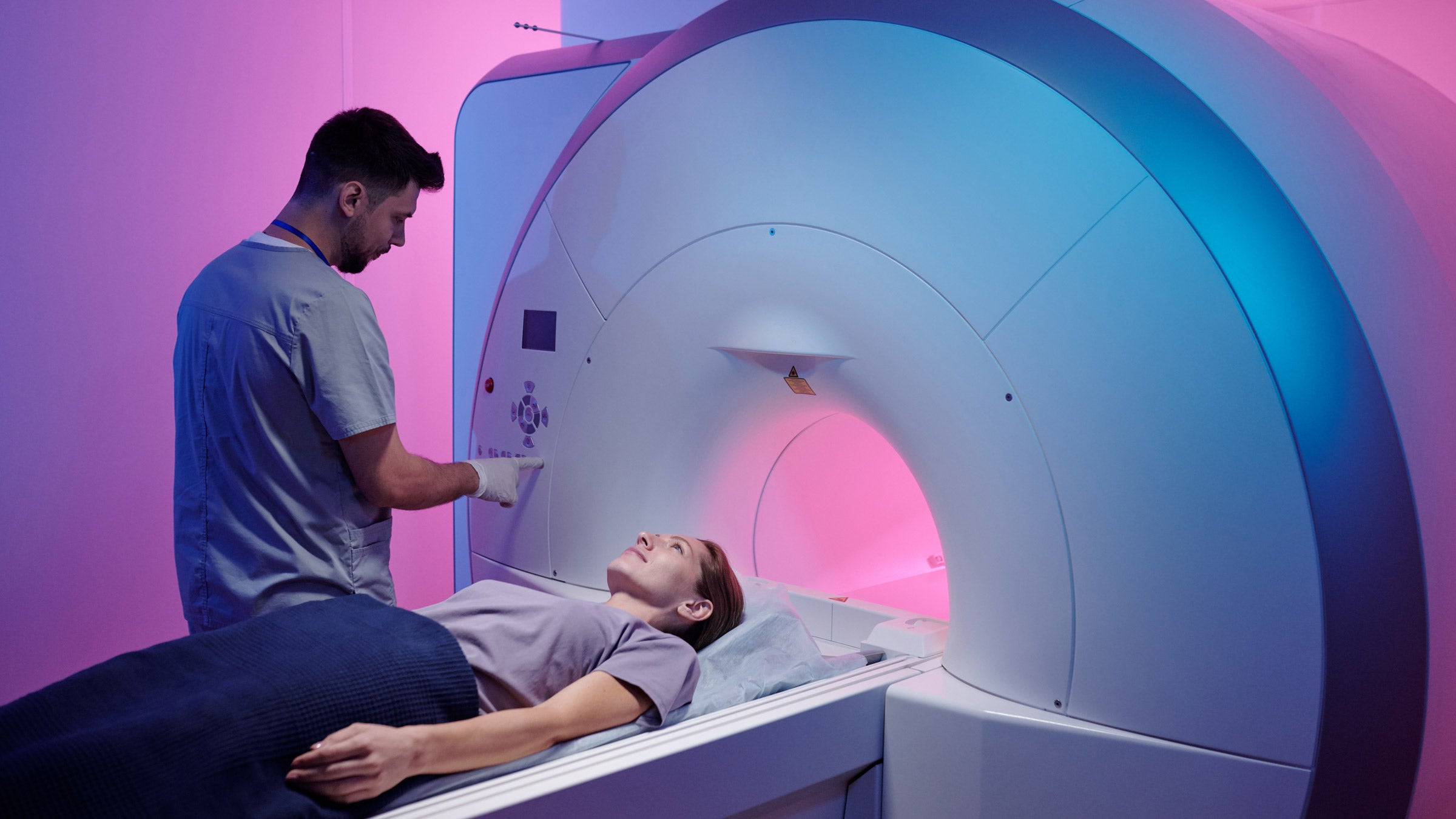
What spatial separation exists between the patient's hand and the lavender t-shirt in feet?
0.83

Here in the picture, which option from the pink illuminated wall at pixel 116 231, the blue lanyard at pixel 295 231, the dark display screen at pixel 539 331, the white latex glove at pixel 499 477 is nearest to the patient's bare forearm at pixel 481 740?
the white latex glove at pixel 499 477

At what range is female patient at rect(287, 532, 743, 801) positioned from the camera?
1.11 m

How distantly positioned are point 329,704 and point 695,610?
2.07ft

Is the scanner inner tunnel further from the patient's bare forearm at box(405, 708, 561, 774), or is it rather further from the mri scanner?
the patient's bare forearm at box(405, 708, 561, 774)

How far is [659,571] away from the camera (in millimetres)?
1646

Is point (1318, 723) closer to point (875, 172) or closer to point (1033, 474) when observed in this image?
point (1033, 474)

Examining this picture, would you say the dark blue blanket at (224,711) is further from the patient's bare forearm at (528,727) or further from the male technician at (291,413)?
the male technician at (291,413)

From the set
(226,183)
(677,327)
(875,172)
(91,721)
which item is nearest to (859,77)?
(875,172)

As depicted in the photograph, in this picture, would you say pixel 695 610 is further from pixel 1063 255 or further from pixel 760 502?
pixel 1063 255

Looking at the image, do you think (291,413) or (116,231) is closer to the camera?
(291,413)

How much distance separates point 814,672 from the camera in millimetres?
1537

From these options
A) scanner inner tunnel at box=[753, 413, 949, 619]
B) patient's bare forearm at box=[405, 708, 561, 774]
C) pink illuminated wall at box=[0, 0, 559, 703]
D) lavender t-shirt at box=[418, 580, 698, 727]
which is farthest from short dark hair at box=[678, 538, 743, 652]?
pink illuminated wall at box=[0, 0, 559, 703]

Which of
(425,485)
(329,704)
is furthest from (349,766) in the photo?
(425,485)

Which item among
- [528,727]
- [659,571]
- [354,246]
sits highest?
[354,246]
